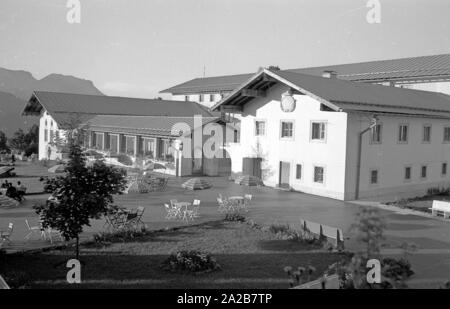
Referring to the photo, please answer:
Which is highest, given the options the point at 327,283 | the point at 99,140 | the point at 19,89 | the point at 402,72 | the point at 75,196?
the point at 19,89

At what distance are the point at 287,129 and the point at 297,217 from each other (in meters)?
8.92

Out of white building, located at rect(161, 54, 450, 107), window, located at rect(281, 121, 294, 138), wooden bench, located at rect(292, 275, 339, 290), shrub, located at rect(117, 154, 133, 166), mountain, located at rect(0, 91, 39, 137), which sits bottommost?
wooden bench, located at rect(292, 275, 339, 290)

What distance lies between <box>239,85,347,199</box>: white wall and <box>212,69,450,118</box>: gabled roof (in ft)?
2.37

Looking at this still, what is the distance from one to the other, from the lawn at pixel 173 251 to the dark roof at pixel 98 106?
3055 cm

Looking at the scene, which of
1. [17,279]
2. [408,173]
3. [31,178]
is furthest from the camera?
[31,178]

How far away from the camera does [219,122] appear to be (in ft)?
106

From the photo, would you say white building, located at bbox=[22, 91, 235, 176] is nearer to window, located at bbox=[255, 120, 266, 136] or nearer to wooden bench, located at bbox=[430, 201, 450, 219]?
window, located at bbox=[255, 120, 266, 136]

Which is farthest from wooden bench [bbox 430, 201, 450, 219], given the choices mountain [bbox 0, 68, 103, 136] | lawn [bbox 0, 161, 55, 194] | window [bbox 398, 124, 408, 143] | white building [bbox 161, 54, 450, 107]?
mountain [bbox 0, 68, 103, 136]

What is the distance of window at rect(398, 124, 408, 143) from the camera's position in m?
25.5

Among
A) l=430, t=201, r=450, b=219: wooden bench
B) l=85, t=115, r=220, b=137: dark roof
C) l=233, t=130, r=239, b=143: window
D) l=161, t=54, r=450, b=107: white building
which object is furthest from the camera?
l=161, t=54, r=450, b=107: white building

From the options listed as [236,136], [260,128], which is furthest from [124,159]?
[260,128]

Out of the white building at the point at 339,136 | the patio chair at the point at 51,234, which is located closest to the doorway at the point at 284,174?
the white building at the point at 339,136

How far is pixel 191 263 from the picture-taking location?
417 inches

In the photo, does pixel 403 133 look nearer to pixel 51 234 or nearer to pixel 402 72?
pixel 402 72
